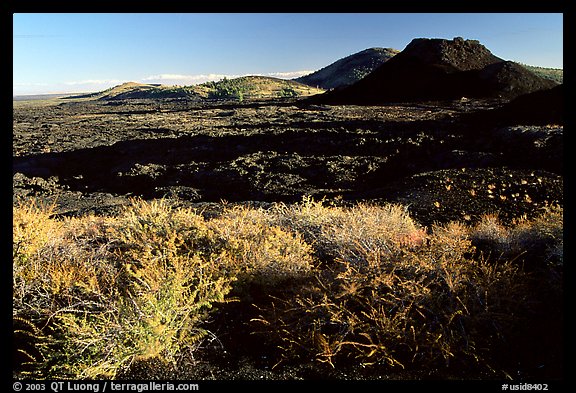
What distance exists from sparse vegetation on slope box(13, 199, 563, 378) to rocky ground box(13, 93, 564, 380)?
30 centimetres

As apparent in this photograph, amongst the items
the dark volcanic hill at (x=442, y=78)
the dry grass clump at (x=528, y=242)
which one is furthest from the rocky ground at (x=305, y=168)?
the dark volcanic hill at (x=442, y=78)

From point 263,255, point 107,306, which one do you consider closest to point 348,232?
point 263,255

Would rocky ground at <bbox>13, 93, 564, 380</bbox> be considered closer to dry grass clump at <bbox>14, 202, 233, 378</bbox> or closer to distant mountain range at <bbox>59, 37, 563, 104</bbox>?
dry grass clump at <bbox>14, 202, 233, 378</bbox>

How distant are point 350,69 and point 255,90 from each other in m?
30.0

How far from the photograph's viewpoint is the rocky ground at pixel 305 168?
9664 mm

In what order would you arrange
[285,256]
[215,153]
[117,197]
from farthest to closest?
[215,153]
[117,197]
[285,256]

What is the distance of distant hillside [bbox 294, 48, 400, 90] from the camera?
3863 inches

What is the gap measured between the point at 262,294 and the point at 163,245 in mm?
1543

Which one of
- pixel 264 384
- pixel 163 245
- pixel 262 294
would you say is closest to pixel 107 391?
pixel 264 384

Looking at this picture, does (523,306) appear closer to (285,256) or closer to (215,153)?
(285,256)

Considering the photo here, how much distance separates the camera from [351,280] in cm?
401

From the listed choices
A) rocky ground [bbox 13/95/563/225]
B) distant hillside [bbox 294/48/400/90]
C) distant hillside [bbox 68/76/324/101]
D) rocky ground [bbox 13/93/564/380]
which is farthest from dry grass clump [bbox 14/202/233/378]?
distant hillside [bbox 294/48/400/90]

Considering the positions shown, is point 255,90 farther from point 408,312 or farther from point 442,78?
point 408,312
